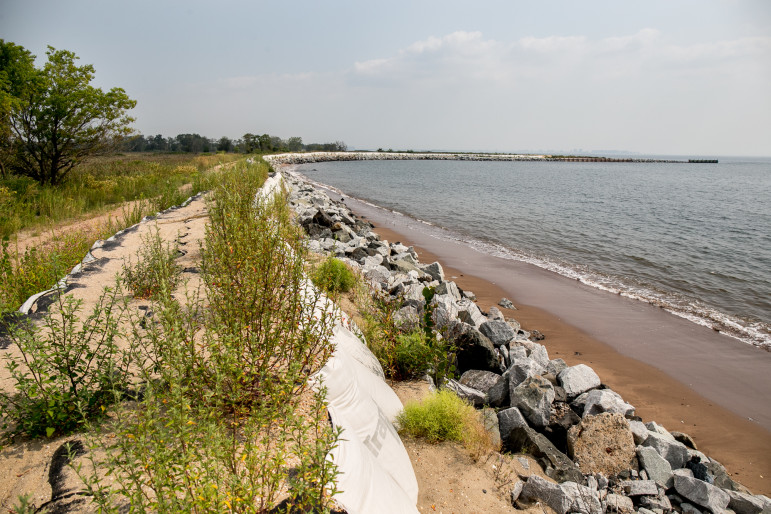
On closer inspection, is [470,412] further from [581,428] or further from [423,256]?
[423,256]

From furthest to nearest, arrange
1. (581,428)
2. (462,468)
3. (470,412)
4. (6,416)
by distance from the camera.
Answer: (581,428), (470,412), (462,468), (6,416)

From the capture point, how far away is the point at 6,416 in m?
2.66

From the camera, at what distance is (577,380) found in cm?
525

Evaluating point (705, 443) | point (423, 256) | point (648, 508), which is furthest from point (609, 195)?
point (648, 508)

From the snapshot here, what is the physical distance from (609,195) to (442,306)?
3094 cm

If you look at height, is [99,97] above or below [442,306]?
above

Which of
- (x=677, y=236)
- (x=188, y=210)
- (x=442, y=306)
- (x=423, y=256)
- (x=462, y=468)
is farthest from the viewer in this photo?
(x=677, y=236)

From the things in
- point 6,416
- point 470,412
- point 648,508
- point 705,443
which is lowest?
point 705,443

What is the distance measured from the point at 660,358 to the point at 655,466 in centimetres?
366

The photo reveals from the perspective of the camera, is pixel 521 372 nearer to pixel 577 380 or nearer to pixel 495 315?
pixel 577 380

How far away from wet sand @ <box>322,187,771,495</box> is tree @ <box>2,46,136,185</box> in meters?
12.8

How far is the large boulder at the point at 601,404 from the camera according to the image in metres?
4.75

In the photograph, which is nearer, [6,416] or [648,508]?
[6,416]

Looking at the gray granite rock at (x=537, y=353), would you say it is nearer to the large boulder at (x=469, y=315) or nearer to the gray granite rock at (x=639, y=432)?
the large boulder at (x=469, y=315)
